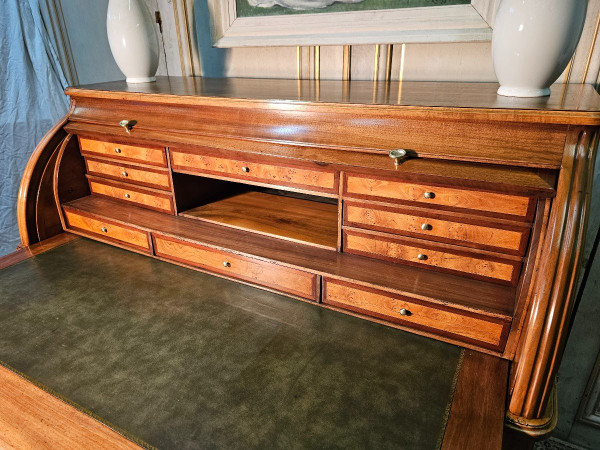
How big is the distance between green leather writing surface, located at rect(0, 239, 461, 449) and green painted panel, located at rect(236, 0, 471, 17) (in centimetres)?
106

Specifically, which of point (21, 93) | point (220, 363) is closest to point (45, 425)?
point (220, 363)

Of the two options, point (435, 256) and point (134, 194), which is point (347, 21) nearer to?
point (435, 256)

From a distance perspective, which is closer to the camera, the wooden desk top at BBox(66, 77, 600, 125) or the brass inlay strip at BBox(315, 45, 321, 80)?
the wooden desk top at BBox(66, 77, 600, 125)

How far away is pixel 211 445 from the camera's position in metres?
0.83

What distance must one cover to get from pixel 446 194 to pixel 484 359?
0.43m

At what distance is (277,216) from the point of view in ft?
5.01

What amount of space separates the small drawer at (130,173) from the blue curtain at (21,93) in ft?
2.73

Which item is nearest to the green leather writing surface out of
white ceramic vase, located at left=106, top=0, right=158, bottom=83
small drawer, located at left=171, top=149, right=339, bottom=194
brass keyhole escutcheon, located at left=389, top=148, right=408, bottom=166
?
small drawer, located at left=171, top=149, right=339, bottom=194

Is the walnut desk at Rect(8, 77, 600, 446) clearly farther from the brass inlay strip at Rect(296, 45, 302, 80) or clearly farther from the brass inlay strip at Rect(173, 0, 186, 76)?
the brass inlay strip at Rect(173, 0, 186, 76)

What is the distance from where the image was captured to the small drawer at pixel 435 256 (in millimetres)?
1037

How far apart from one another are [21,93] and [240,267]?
1.78 metres

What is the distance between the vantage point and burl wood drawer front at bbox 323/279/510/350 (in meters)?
1.01

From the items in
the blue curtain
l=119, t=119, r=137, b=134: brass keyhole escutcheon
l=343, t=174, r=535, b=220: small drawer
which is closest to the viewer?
l=343, t=174, r=535, b=220: small drawer

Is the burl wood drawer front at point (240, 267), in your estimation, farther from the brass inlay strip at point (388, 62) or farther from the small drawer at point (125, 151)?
the brass inlay strip at point (388, 62)
